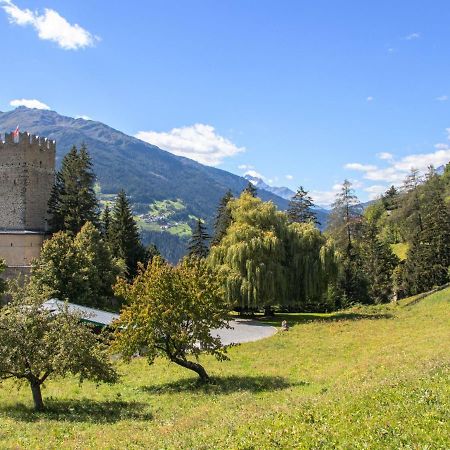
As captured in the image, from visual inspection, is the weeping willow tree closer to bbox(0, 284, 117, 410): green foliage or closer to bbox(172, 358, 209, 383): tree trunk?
bbox(172, 358, 209, 383): tree trunk

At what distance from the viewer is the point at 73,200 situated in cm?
5522

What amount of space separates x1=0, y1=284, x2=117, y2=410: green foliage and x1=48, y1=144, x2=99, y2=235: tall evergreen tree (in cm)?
3385

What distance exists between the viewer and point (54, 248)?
146 ft

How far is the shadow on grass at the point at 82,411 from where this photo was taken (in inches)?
691

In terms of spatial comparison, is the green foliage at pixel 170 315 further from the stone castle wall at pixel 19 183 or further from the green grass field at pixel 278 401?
the stone castle wall at pixel 19 183

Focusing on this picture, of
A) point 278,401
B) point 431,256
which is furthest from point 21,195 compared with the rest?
point 431,256

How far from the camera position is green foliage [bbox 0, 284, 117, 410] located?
1850 cm

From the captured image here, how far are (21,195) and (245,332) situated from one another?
30893 millimetres

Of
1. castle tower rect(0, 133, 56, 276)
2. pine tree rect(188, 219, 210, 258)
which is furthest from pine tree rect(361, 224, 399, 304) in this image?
castle tower rect(0, 133, 56, 276)

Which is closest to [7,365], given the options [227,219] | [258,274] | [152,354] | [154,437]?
[152,354]

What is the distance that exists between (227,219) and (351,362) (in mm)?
38268

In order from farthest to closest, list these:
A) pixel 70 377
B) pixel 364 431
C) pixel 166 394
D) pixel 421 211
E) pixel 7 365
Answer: pixel 421 211 < pixel 70 377 < pixel 166 394 < pixel 7 365 < pixel 364 431

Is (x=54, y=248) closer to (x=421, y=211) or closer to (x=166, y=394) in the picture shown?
(x=166, y=394)

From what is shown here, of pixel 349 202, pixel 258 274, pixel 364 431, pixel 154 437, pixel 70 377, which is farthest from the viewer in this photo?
pixel 349 202
